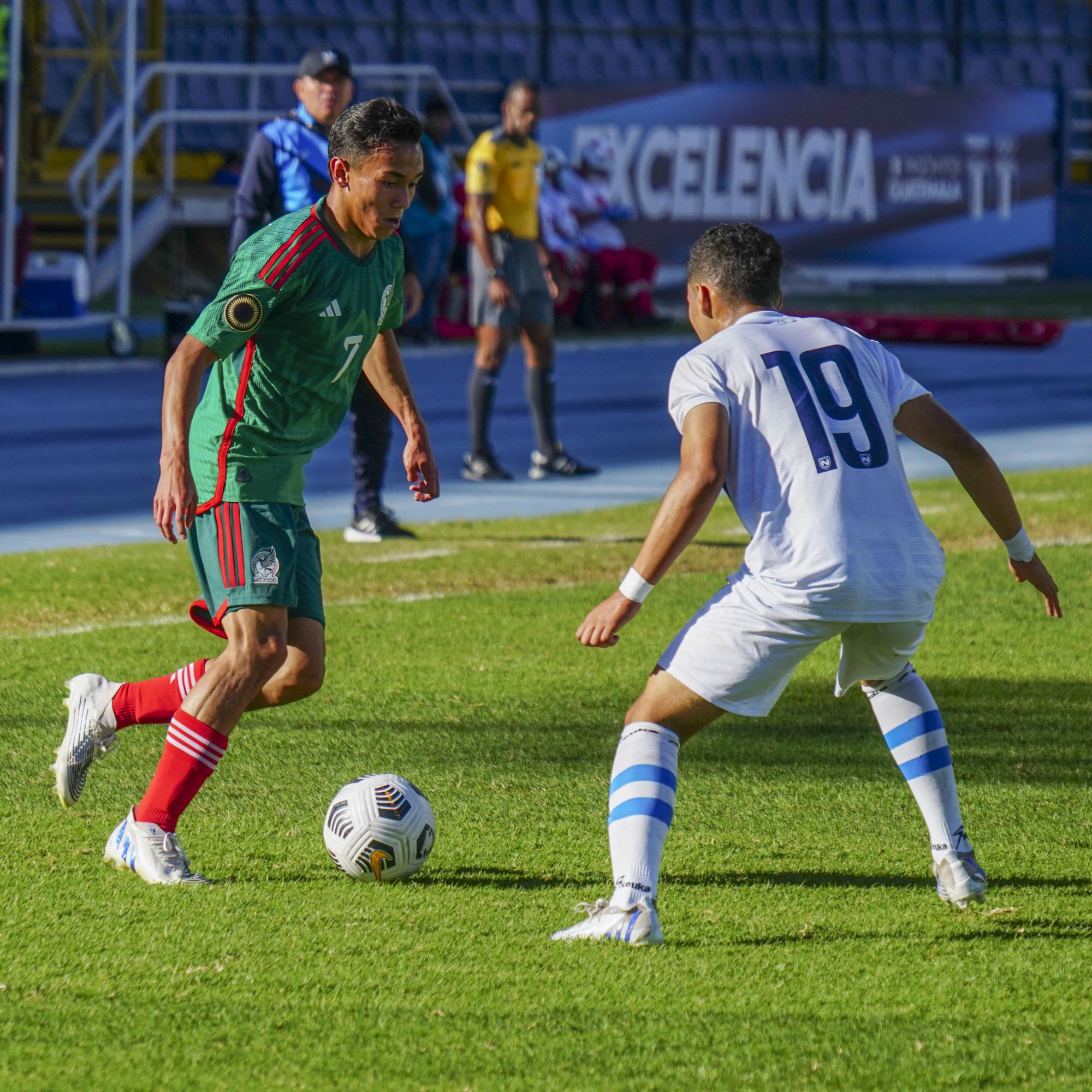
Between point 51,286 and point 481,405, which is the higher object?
point 51,286

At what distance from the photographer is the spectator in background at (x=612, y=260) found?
21.3m

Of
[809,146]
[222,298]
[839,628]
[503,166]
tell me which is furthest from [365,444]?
[809,146]

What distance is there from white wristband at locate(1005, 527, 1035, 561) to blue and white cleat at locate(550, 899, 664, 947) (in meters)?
1.13

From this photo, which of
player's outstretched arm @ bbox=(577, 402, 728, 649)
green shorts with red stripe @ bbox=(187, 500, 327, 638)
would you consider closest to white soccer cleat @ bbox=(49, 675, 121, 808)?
green shorts with red stripe @ bbox=(187, 500, 327, 638)

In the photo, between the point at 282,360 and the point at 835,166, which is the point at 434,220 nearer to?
the point at 835,166

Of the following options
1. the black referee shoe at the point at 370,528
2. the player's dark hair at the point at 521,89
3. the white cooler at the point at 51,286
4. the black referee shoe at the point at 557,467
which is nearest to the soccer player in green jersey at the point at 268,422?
the black referee shoe at the point at 370,528

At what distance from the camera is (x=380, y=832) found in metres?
4.23

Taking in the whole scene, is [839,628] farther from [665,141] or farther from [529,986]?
[665,141]

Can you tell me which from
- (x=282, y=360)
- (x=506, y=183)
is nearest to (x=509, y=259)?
(x=506, y=183)

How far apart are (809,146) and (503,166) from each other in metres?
15.6

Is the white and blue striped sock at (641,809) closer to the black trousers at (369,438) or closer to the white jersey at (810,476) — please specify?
the white jersey at (810,476)

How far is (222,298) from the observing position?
4105 millimetres

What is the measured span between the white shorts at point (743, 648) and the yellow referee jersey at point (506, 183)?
264 inches

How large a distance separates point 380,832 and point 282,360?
111cm
